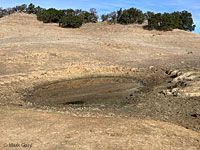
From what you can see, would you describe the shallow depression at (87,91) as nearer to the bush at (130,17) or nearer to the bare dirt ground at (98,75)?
the bare dirt ground at (98,75)

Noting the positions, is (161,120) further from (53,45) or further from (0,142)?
(53,45)

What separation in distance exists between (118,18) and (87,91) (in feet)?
99.5

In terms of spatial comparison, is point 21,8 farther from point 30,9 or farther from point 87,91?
point 87,91

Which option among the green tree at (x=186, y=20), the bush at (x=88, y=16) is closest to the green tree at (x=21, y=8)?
the bush at (x=88, y=16)

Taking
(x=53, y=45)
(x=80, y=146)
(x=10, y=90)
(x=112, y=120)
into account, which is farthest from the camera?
(x=53, y=45)

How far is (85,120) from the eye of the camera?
392 inches

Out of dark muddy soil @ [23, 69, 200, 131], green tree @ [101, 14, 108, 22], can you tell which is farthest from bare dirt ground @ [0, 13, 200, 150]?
green tree @ [101, 14, 108, 22]

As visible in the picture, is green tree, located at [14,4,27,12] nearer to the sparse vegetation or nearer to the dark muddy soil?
the sparse vegetation

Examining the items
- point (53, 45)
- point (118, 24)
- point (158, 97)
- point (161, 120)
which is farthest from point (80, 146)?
point (118, 24)

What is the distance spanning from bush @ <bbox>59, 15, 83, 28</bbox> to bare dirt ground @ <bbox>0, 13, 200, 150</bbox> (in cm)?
127

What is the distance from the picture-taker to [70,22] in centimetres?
4041

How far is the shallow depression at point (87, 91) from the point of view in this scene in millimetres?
15766

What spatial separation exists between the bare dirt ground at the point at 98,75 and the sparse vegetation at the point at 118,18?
1.79 metres

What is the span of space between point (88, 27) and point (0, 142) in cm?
3506
